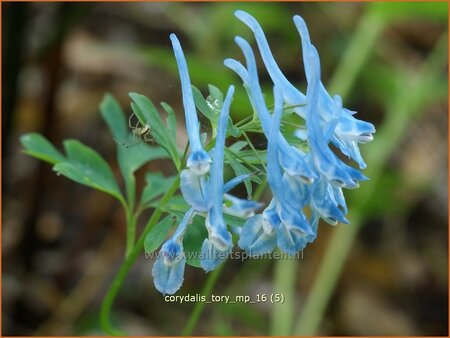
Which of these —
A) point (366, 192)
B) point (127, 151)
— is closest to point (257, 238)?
point (127, 151)

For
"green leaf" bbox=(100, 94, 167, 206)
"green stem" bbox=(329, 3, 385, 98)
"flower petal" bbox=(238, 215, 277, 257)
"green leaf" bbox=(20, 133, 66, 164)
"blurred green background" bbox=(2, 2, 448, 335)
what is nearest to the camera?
"flower petal" bbox=(238, 215, 277, 257)

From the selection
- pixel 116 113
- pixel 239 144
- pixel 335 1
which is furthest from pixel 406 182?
pixel 239 144

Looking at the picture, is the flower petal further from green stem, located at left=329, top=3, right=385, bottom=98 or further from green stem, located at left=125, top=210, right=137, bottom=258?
green stem, located at left=329, top=3, right=385, bottom=98

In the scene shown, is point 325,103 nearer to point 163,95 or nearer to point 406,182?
point 406,182

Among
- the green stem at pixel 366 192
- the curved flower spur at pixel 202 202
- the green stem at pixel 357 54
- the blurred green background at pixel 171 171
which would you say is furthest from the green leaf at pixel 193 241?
the green stem at pixel 357 54

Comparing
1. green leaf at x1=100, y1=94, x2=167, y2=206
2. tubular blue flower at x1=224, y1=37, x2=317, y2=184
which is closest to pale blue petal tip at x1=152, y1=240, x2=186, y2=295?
tubular blue flower at x1=224, y1=37, x2=317, y2=184

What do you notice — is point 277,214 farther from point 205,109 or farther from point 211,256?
point 205,109
